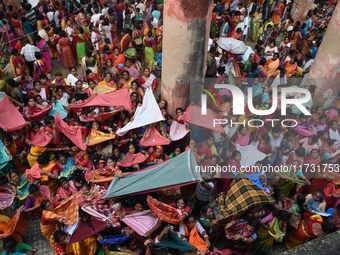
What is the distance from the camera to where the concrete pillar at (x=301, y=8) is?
35.2 ft

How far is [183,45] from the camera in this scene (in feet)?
16.2

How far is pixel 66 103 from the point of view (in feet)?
19.3

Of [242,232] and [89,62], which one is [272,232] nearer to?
[242,232]

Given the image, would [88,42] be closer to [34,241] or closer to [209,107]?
[209,107]

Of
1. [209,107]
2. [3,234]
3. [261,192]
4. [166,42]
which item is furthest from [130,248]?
[166,42]

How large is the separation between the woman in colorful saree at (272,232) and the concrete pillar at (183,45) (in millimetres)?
2990

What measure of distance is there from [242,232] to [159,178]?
148 centimetres

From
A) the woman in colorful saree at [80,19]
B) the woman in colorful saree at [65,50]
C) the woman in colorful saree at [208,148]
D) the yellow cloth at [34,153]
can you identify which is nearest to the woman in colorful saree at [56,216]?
the yellow cloth at [34,153]

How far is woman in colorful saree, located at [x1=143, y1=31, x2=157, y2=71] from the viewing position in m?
8.00

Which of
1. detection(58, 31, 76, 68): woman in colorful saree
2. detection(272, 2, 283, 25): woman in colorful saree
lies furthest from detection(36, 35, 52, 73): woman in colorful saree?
detection(272, 2, 283, 25): woman in colorful saree

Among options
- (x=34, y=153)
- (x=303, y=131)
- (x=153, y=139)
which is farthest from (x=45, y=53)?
(x=303, y=131)

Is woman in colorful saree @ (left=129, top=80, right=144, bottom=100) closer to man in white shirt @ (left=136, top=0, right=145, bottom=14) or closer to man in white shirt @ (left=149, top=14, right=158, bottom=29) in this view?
man in white shirt @ (left=149, top=14, right=158, bottom=29)

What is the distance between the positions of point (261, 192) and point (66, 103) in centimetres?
460

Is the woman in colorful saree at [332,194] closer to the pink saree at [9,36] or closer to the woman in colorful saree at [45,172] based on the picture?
the woman in colorful saree at [45,172]
